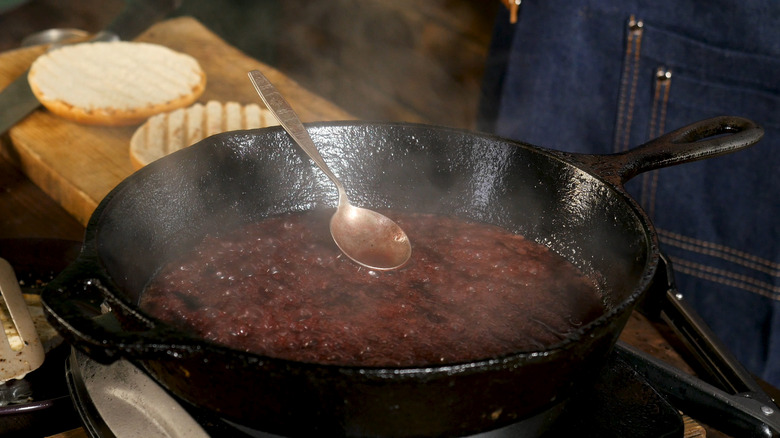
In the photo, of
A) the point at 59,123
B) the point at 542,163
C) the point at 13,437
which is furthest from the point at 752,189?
the point at 59,123

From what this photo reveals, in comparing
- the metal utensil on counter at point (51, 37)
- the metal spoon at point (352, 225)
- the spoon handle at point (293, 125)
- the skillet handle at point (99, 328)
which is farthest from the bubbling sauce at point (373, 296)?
the metal utensil on counter at point (51, 37)

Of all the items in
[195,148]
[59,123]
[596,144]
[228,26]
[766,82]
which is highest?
[766,82]

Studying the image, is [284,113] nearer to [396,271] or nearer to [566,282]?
[396,271]

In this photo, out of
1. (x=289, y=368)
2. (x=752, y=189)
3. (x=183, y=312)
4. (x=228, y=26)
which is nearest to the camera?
(x=289, y=368)

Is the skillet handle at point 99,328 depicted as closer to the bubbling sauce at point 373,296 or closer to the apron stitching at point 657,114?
the bubbling sauce at point 373,296

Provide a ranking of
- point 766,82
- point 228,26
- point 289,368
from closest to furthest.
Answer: point 289,368, point 766,82, point 228,26

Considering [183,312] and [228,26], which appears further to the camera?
[228,26]

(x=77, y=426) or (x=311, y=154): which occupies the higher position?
(x=311, y=154)
